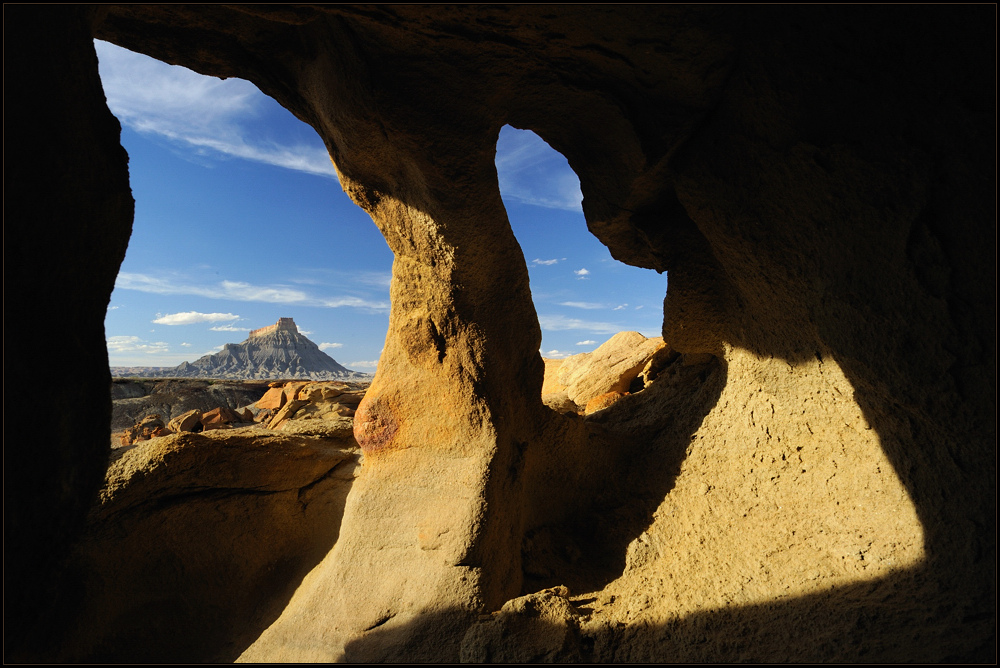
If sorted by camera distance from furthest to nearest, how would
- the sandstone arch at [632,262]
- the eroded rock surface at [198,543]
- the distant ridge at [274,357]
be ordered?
the distant ridge at [274,357]
the eroded rock surface at [198,543]
the sandstone arch at [632,262]

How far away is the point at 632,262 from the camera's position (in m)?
3.88

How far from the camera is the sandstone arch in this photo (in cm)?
155

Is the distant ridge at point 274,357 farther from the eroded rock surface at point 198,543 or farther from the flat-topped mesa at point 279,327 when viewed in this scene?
the eroded rock surface at point 198,543

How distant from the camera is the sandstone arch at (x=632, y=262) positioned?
155 centimetres

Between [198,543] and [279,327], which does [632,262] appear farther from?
[279,327]

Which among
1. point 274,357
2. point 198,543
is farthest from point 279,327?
point 198,543

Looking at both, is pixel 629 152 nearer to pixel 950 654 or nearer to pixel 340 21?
pixel 340 21

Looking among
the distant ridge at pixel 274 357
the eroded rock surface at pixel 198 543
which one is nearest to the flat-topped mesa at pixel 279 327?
the distant ridge at pixel 274 357

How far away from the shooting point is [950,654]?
5.23ft

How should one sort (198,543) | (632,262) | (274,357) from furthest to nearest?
1. (274,357)
2. (632,262)
3. (198,543)

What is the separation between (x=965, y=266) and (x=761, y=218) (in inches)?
31.8

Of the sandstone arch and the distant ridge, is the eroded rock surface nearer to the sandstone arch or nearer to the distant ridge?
the sandstone arch

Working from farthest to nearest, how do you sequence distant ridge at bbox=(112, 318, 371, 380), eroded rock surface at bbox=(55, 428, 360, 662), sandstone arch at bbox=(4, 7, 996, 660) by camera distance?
distant ridge at bbox=(112, 318, 371, 380), eroded rock surface at bbox=(55, 428, 360, 662), sandstone arch at bbox=(4, 7, 996, 660)

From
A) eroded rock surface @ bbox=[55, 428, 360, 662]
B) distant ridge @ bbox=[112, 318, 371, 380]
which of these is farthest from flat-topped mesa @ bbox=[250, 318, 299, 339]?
eroded rock surface @ bbox=[55, 428, 360, 662]
